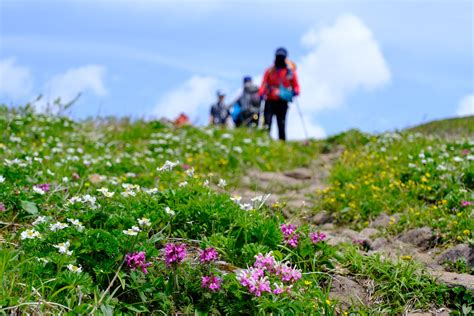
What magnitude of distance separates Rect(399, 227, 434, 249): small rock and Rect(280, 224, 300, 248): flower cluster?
192 cm

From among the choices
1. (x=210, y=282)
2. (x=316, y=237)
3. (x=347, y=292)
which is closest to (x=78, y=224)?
(x=210, y=282)

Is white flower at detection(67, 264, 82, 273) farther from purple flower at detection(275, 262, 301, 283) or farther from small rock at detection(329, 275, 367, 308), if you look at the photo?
small rock at detection(329, 275, 367, 308)

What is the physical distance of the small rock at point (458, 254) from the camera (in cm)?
497

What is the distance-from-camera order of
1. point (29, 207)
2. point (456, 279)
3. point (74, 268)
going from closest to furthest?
point (74, 268)
point (456, 279)
point (29, 207)

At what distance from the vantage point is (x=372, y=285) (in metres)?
4.28

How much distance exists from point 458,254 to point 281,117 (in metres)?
8.93

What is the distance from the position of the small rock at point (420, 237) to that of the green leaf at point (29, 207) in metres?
3.55

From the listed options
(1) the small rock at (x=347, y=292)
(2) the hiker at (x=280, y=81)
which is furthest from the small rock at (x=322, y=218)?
(2) the hiker at (x=280, y=81)

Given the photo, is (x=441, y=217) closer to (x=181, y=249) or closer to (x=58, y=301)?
(x=181, y=249)

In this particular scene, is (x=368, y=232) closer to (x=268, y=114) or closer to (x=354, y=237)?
(x=354, y=237)

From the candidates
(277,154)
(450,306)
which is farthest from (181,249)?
(277,154)

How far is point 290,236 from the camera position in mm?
4270

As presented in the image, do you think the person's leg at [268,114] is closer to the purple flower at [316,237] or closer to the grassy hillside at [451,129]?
the grassy hillside at [451,129]

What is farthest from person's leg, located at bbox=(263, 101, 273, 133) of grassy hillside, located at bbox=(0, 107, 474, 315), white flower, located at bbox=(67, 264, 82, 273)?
white flower, located at bbox=(67, 264, 82, 273)
